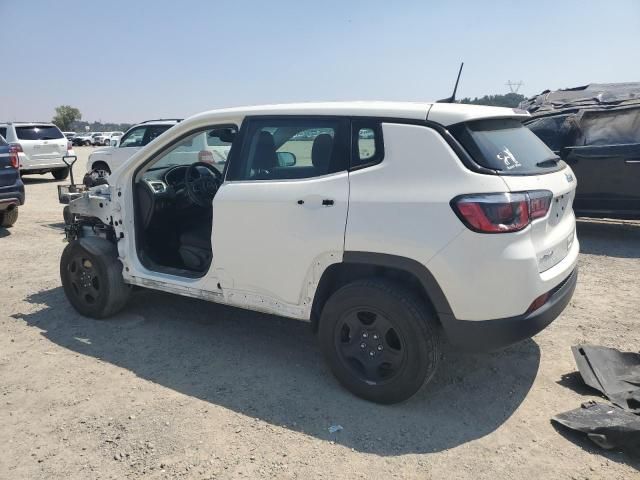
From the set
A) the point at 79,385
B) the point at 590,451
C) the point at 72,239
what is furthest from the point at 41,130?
the point at 590,451

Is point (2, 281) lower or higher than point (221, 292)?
lower

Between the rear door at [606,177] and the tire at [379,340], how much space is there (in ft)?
17.2

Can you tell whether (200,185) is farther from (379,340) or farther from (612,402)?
(612,402)

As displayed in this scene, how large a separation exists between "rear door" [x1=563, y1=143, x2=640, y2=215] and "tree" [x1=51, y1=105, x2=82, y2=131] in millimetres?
97599

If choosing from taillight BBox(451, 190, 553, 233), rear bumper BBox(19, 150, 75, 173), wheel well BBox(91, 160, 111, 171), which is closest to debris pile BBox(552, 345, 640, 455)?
taillight BBox(451, 190, 553, 233)

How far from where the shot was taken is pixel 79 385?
3.45m

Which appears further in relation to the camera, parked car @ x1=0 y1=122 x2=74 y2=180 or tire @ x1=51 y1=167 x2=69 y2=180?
tire @ x1=51 y1=167 x2=69 y2=180

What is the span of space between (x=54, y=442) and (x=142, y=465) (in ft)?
1.96

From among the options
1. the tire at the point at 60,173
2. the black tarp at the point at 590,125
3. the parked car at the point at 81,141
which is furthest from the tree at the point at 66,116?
the black tarp at the point at 590,125

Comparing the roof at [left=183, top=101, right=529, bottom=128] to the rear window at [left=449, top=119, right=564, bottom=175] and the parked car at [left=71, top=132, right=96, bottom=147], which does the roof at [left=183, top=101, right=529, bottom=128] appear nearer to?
the rear window at [left=449, top=119, right=564, bottom=175]

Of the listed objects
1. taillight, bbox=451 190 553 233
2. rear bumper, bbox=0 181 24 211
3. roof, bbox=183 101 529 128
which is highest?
roof, bbox=183 101 529 128

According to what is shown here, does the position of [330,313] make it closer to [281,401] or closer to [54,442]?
[281,401]

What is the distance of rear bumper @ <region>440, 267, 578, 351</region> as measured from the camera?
9.21ft

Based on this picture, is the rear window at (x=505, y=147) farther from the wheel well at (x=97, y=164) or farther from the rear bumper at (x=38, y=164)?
the rear bumper at (x=38, y=164)
